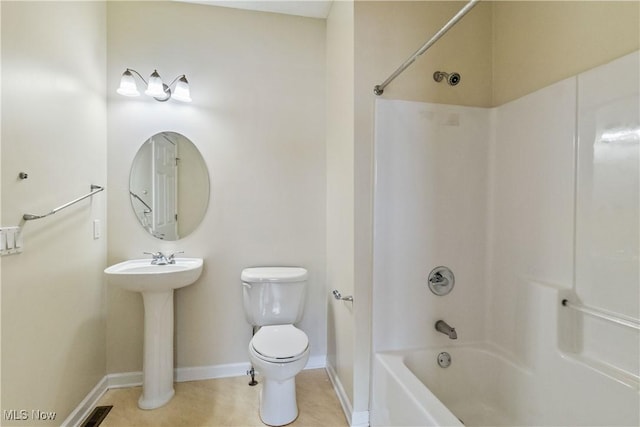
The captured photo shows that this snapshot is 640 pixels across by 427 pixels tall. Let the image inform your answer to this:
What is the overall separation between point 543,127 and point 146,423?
8.70ft

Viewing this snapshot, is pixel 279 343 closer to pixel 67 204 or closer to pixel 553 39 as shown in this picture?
pixel 67 204

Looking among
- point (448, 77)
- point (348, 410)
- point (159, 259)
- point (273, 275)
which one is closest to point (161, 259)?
point (159, 259)

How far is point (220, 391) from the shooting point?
75.9 inches

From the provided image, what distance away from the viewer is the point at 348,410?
65.5 inches

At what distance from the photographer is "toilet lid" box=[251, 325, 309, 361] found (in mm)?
1562

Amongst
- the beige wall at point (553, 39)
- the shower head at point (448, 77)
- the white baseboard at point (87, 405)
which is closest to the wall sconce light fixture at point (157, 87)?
the shower head at point (448, 77)

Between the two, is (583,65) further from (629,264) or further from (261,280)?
(261,280)

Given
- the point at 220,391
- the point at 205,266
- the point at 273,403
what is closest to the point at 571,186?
the point at 273,403

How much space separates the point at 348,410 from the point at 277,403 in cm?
41

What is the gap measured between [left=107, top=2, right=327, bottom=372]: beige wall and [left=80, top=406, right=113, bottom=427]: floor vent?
0.26 meters

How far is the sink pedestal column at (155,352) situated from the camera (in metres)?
1.76

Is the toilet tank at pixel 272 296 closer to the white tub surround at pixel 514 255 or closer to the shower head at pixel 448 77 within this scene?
the white tub surround at pixel 514 255

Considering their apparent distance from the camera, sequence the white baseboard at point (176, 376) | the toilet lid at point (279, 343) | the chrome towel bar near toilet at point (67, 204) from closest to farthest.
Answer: the chrome towel bar near toilet at point (67, 204) < the toilet lid at point (279, 343) < the white baseboard at point (176, 376)

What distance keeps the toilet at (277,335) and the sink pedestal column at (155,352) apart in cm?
50
